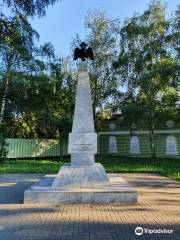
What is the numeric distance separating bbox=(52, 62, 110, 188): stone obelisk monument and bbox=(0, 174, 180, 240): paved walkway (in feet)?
4.08

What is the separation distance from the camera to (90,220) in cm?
824

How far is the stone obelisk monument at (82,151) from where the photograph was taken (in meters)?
11.5

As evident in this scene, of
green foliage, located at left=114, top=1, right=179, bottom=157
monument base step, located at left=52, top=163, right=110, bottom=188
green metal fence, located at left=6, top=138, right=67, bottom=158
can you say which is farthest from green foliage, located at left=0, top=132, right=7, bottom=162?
monument base step, located at left=52, top=163, right=110, bottom=188

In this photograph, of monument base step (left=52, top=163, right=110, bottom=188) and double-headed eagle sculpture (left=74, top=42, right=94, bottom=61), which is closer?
monument base step (left=52, top=163, right=110, bottom=188)

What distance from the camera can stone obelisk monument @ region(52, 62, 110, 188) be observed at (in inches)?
453

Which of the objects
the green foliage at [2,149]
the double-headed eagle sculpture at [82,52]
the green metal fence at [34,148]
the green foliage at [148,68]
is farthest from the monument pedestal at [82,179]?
the green metal fence at [34,148]

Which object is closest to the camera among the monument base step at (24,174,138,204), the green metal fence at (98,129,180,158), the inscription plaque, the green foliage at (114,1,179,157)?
the monument base step at (24,174,138,204)

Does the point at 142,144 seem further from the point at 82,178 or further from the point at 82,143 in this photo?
the point at 82,178

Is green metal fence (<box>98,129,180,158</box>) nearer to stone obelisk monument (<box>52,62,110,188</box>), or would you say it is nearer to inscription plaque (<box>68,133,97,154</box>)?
stone obelisk monument (<box>52,62,110,188</box>)

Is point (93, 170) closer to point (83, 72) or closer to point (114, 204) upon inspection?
point (114, 204)

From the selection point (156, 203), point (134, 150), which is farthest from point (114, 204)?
point (134, 150)

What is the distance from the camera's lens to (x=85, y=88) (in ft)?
41.4

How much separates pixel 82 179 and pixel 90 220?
3.34 metres

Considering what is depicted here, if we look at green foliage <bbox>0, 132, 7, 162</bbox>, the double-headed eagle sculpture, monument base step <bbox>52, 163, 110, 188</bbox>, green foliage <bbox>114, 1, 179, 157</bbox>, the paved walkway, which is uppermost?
green foliage <bbox>114, 1, 179, 157</bbox>
